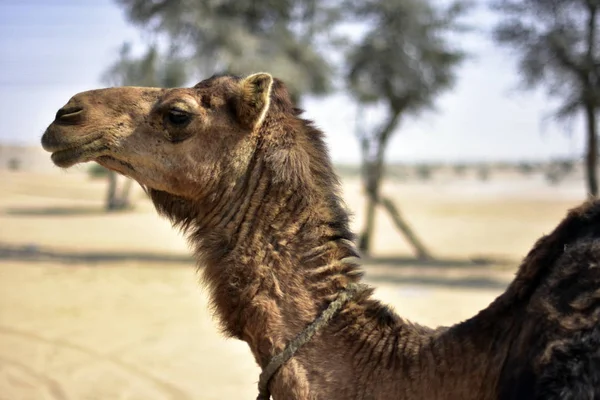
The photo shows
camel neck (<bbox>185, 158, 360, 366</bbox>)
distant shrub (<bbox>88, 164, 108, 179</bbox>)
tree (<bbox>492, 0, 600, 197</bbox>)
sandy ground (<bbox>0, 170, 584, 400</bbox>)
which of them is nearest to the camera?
camel neck (<bbox>185, 158, 360, 366</bbox>)

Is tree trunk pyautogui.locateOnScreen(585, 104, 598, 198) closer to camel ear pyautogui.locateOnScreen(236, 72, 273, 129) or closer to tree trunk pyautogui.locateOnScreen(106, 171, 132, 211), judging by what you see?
camel ear pyautogui.locateOnScreen(236, 72, 273, 129)

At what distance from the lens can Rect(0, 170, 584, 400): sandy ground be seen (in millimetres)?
6805

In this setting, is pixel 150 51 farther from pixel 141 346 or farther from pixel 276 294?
pixel 276 294

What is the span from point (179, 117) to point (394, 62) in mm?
15298

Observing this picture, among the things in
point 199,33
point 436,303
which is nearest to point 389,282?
point 436,303

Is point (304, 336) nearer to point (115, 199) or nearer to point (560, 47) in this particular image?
point (560, 47)

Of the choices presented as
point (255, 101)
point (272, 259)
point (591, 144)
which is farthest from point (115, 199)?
point (272, 259)

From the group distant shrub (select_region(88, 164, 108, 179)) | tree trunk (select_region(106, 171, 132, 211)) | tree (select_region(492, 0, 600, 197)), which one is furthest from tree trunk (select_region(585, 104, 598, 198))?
distant shrub (select_region(88, 164, 108, 179))

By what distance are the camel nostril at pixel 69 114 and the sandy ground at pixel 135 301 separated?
0.86m

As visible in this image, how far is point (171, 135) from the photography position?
3.17 meters

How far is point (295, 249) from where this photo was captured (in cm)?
294

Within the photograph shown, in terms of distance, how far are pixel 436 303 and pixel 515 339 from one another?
8.10 meters

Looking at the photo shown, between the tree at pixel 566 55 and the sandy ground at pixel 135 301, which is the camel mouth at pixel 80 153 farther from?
the tree at pixel 566 55

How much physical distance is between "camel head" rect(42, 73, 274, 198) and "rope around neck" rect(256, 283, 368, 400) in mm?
700
